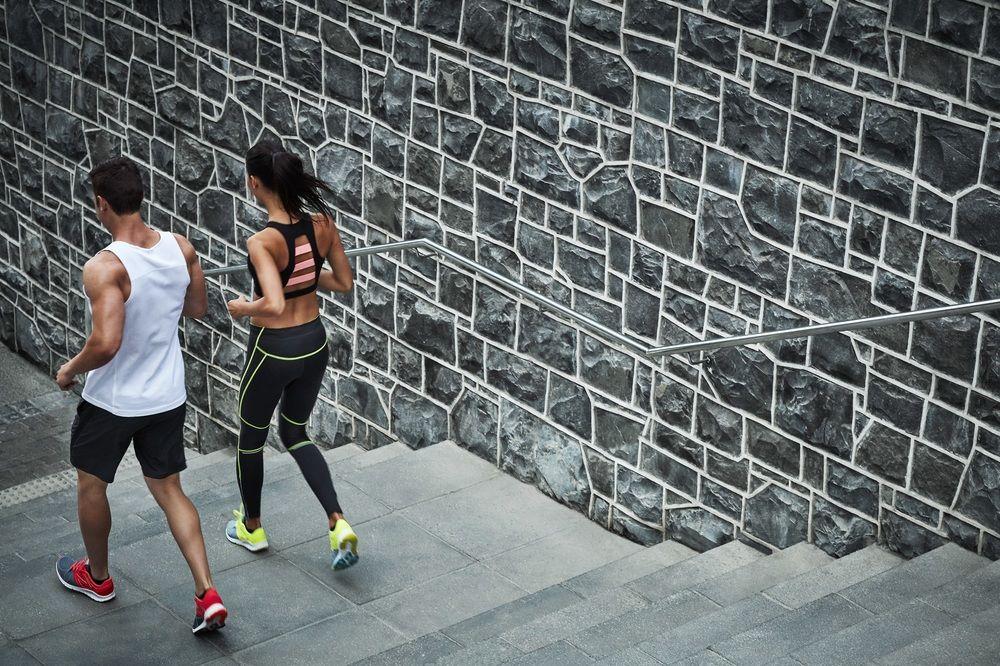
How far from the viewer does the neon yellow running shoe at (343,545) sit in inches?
178

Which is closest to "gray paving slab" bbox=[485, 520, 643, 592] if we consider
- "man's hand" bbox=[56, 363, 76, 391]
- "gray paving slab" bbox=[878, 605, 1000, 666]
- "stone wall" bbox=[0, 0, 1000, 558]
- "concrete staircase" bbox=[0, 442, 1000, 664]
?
"concrete staircase" bbox=[0, 442, 1000, 664]

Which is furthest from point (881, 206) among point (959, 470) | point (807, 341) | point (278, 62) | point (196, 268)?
point (278, 62)

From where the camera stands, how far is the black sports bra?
14.1 feet

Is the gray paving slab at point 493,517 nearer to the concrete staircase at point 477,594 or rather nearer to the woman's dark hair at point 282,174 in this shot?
the concrete staircase at point 477,594

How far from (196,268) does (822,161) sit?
80.6 inches

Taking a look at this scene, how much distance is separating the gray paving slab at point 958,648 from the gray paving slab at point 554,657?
82cm

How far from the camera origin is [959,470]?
4254mm

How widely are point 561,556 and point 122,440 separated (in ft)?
5.84

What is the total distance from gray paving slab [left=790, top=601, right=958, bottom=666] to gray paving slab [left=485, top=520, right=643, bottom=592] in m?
1.39

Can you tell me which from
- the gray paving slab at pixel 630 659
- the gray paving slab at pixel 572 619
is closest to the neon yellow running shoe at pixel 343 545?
the gray paving slab at pixel 572 619

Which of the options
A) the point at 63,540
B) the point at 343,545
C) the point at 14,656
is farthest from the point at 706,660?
the point at 63,540

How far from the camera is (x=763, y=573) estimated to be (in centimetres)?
456

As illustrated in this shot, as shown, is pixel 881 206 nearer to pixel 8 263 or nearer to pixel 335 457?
pixel 335 457

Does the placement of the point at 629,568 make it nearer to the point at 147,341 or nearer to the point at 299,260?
the point at 299,260
